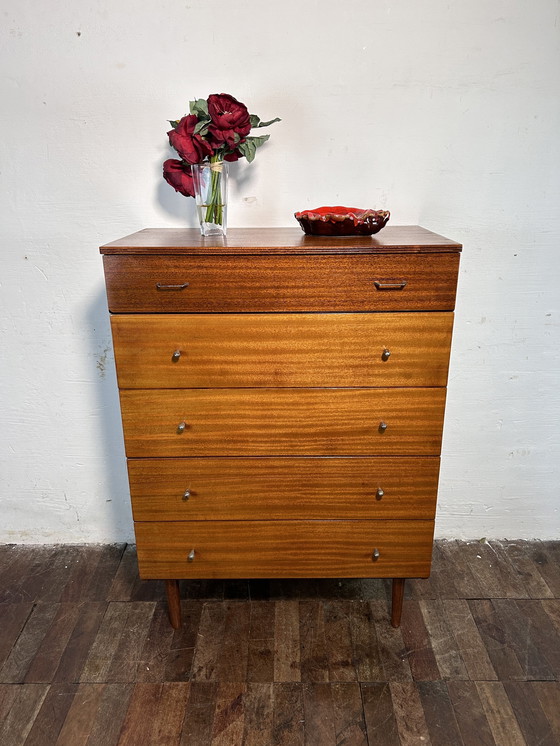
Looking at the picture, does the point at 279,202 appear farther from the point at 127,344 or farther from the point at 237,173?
the point at 127,344

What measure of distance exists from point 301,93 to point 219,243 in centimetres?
61

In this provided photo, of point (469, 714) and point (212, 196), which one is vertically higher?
point (212, 196)

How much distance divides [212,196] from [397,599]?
4.18 ft

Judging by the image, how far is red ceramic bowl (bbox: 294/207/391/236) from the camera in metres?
1.48

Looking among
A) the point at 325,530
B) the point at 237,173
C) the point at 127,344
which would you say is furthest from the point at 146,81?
the point at 325,530

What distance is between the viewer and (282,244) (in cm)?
140

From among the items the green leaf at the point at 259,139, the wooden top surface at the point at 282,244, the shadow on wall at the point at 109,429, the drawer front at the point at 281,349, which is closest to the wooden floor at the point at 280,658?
the shadow on wall at the point at 109,429

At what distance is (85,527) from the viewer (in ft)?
6.97

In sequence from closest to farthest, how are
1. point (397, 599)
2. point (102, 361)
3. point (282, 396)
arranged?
point (282, 396), point (397, 599), point (102, 361)

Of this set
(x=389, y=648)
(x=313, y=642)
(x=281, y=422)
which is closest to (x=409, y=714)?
(x=389, y=648)

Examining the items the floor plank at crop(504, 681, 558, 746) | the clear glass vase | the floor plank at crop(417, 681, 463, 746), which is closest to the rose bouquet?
the clear glass vase

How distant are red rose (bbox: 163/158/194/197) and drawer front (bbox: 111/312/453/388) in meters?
0.46

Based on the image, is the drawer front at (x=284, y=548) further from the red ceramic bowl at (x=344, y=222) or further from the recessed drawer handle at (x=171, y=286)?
the red ceramic bowl at (x=344, y=222)

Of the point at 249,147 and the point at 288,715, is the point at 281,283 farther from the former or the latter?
the point at 288,715
